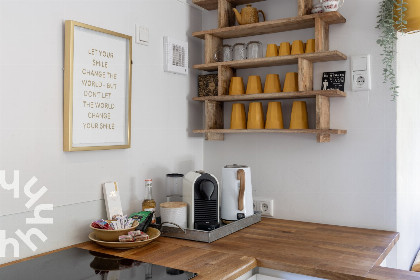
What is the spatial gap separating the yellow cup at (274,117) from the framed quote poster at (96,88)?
2.31 feet

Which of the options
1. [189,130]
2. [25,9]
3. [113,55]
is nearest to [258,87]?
[189,130]

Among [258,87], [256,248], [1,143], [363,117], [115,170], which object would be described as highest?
[258,87]

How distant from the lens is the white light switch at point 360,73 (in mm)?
1913

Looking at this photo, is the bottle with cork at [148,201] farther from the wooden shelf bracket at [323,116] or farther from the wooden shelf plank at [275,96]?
the wooden shelf bracket at [323,116]

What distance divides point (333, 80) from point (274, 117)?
34 cm

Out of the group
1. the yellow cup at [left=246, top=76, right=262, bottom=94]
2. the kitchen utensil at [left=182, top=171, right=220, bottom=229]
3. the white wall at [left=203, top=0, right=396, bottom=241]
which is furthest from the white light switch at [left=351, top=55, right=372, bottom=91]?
the kitchen utensil at [left=182, top=171, right=220, bottom=229]

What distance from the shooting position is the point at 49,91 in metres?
1.55

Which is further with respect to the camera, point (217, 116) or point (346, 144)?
→ point (217, 116)

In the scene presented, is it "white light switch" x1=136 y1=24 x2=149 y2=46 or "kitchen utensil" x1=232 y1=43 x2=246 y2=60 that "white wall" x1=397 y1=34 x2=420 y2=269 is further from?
"white light switch" x1=136 y1=24 x2=149 y2=46

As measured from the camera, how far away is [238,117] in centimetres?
217

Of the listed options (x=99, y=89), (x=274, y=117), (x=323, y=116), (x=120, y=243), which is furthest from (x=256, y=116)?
(x=120, y=243)

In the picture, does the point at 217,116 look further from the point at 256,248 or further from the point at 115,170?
the point at 256,248

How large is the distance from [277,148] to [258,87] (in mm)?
345

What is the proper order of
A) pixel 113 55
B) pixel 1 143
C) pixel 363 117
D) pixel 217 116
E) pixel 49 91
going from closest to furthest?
pixel 1 143
pixel 49 91
pixel 113 55
pixel 363 117
pixel 217 116
